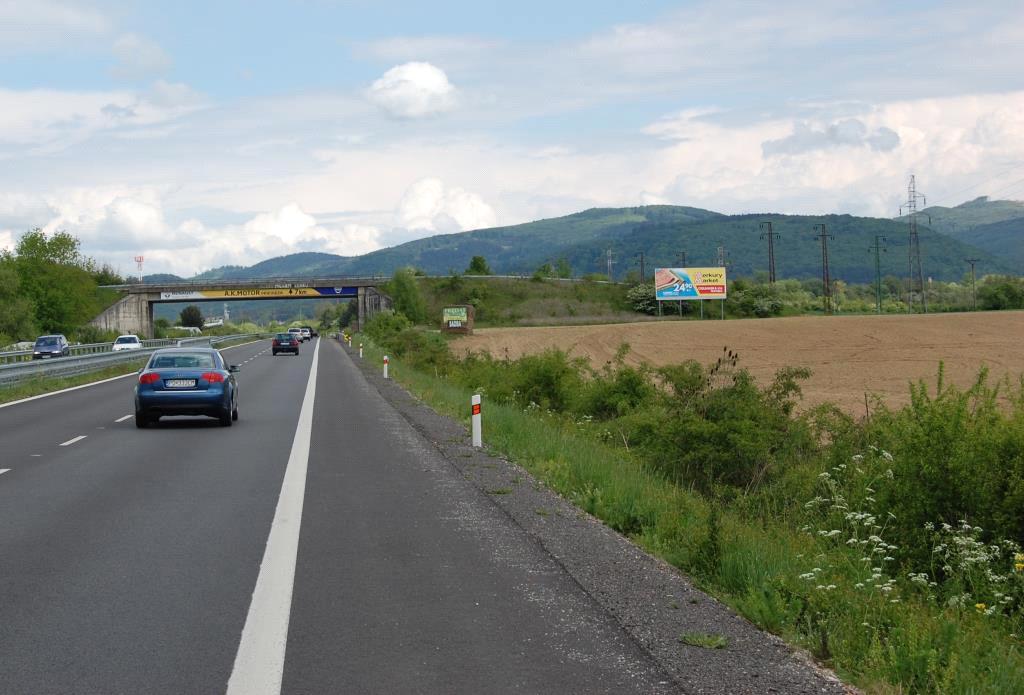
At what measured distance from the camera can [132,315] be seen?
136625mm

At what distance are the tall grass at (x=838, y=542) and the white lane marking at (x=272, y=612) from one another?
9.21 feet

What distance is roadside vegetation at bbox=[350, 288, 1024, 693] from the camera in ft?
20.3

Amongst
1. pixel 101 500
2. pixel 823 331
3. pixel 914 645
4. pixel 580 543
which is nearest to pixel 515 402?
pixel 101 500

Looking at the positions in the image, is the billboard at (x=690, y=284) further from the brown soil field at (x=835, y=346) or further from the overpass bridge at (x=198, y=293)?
the overpass bridge at (x=198, y=293)

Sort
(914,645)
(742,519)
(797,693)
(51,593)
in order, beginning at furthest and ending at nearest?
(742,519) < (51,593) < (914,645) < (797,693)

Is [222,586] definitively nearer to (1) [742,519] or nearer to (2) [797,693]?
(2) [797,693]

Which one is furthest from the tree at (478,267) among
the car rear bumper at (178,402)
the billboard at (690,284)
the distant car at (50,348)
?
the car rear bumper at (178,402)

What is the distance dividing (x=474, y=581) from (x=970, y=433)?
4199 millimetres

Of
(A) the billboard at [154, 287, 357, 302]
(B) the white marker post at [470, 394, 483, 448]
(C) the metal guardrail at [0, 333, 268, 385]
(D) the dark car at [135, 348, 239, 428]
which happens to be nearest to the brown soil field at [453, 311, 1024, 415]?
(B) the white marker post at [470, 394, 483, 448]

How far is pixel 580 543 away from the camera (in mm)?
9375

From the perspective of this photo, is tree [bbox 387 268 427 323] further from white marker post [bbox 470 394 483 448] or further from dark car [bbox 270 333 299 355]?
white marker post [bbox 470 394 483 448]

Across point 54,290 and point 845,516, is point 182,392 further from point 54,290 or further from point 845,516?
point 54,290

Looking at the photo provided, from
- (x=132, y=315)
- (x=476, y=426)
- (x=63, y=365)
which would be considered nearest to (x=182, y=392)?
(x=476, y=426)

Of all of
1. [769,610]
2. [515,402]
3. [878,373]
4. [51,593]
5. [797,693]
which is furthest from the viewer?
[878,373]
